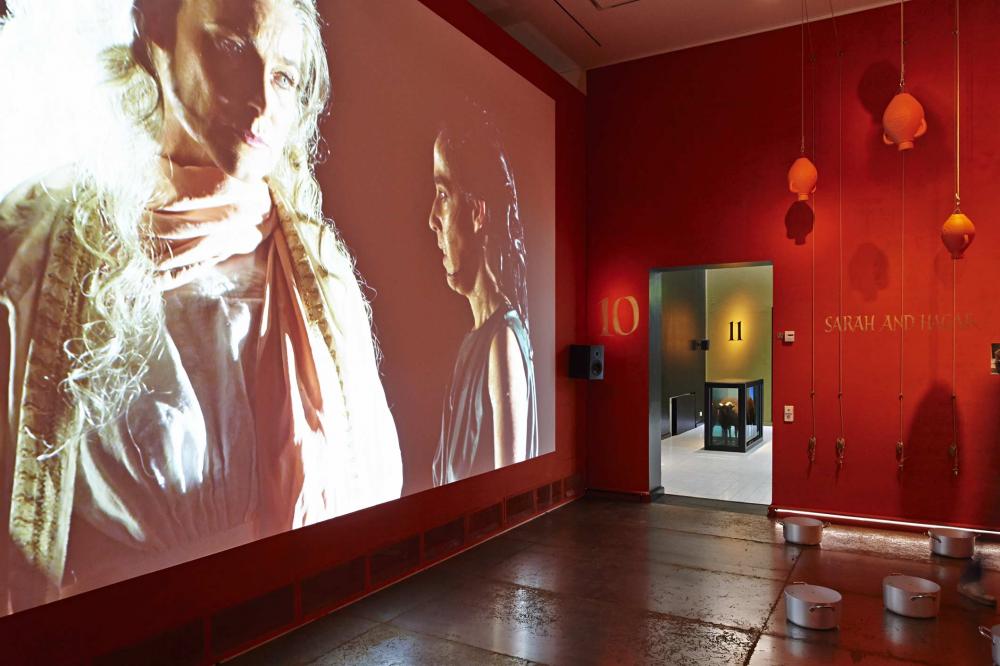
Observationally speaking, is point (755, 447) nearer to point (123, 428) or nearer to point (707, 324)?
point (707, 324)

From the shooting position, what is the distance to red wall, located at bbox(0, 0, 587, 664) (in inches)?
98.3

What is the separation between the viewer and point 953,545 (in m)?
4.63

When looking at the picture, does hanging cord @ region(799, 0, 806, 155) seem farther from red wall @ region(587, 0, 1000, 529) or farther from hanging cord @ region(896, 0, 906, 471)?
hanging cord @ region(896, 0, 906, 471)

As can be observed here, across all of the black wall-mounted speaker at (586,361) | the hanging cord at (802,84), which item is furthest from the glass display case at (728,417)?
the hanging cord at (802,84)

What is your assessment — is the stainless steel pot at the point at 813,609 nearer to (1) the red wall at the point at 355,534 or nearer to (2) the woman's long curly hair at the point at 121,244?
(1) the red wall at the point at 355,534

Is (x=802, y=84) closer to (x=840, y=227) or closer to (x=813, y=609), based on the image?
(x=840, y=227)

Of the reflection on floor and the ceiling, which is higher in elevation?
the ceiling

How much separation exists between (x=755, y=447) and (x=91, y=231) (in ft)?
28.7

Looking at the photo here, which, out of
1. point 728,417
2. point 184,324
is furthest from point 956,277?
point 184,324

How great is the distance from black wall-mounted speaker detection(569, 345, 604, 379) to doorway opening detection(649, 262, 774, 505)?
1.61 feet

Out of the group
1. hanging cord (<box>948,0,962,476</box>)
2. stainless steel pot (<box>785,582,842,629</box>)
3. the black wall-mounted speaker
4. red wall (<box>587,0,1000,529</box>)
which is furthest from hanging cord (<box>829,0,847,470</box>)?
stainless steel pot (<box>785,582,842,629</box>)

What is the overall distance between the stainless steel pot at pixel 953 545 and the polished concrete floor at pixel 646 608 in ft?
0.33

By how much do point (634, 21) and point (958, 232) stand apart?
3.01 m

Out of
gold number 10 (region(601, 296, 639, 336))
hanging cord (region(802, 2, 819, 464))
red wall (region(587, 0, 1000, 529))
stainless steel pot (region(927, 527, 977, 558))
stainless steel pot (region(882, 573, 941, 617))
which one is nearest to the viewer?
stainless steel pot (region(882, 573, 941, 617))
